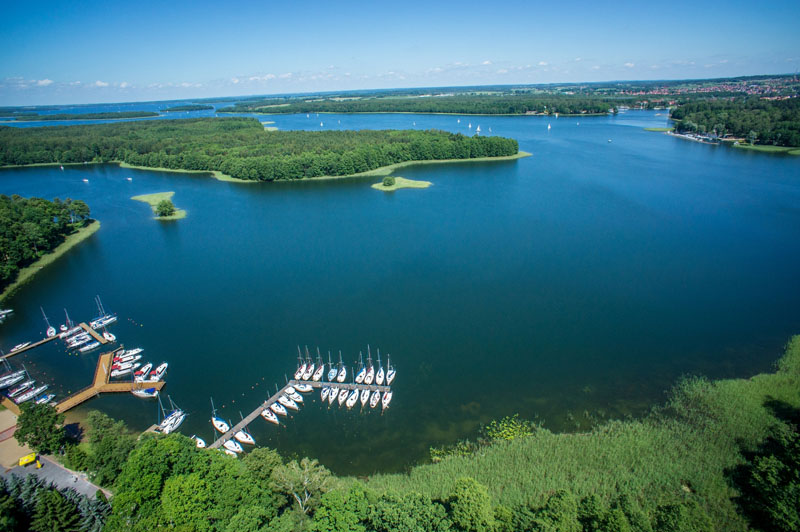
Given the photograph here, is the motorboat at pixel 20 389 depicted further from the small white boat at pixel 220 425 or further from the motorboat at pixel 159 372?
the small white boat at pixel 220 425

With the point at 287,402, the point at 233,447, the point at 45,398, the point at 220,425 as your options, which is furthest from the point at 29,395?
the point at 287,402

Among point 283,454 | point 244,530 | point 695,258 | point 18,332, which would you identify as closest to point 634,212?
point 695,258

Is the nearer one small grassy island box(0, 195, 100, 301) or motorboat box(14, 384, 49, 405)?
motorboat box(14, 384, 49, 405)

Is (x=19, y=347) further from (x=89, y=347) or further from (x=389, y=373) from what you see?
(x=389, y=373)

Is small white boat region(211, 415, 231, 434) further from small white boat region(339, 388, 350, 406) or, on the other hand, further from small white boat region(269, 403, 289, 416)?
small white boat region(339, 388, 350, 406)

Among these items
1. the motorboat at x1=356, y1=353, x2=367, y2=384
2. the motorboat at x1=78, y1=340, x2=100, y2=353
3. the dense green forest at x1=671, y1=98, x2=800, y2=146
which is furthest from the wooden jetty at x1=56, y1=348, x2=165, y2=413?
the dense green forest at x1=671, y1=98, x2=800, y2=146

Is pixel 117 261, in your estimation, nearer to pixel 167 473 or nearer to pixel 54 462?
pixel 54 462

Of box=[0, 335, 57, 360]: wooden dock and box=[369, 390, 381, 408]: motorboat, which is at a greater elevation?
box=[0, 335, 57, 360]: wooden dock
